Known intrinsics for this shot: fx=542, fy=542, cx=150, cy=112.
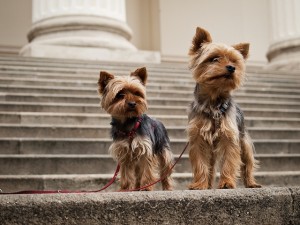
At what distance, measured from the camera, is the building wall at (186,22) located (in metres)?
19.5

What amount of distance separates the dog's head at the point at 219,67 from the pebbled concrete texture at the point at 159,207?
105 centimetres

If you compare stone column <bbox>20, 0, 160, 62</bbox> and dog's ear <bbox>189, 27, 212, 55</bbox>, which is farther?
stone column <bbox>20, 0, 160, 62</bbox>

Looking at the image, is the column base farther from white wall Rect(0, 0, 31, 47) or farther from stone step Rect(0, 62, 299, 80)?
white wall Rect(0, 0, 31, 47)

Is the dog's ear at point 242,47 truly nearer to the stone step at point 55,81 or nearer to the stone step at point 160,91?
the stone step at point 160,91

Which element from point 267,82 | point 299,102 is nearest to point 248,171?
point 299,102

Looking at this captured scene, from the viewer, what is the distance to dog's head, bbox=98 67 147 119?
14.4 feet

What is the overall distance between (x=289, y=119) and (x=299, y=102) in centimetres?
132

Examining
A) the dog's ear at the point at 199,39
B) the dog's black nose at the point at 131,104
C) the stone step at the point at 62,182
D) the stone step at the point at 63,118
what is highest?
the dog's ear at the point at 199,39

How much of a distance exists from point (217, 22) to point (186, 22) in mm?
1392

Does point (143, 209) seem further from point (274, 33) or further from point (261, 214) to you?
point (274, 33)

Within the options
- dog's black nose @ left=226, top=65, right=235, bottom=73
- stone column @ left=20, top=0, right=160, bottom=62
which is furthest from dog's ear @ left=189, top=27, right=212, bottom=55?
stone column @ left=20, top=0, right=160, bottom=62

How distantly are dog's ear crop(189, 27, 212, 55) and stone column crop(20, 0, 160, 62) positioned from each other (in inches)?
306

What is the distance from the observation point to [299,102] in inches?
380

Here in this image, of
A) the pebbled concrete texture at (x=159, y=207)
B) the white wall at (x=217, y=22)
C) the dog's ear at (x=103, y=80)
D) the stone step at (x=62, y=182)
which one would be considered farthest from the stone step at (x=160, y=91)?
the white wall at (x=217, y=22)
